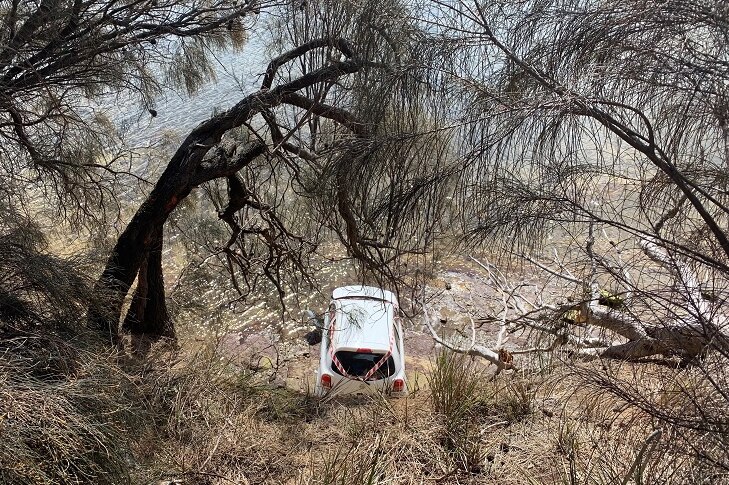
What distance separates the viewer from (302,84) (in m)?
3.93

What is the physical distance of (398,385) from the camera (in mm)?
6184

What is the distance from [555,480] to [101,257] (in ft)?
13.4

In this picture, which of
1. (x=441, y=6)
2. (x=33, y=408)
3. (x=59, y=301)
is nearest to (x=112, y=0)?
(x=59, y=301)

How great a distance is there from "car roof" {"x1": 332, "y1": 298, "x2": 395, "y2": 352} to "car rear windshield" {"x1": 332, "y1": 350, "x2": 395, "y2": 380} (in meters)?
0.08

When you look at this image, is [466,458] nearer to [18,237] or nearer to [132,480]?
[132,480]

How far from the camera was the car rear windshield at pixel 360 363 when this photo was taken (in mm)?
6328

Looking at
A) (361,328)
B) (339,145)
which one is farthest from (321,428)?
(339,145)

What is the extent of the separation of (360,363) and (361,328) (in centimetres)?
40

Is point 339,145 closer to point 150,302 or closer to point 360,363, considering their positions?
point 360,363

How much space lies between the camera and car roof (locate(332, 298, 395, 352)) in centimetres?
634

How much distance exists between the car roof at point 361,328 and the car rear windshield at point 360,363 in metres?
0.08

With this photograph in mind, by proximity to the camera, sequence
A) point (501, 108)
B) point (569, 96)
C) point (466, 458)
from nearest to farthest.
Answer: point (569, 96) < point (501, 108) < point (466, 458)

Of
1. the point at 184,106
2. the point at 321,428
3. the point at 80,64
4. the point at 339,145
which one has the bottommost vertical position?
the point at 321,428

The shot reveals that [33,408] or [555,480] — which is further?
[555,480]
